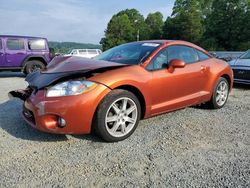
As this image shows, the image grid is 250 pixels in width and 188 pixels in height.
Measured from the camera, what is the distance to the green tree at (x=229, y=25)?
131 ft

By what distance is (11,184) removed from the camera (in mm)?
2801

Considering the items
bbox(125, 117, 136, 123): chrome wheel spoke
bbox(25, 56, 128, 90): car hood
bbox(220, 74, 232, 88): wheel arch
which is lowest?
bbox(125, 117, 136, 123): chrome wheel spoke

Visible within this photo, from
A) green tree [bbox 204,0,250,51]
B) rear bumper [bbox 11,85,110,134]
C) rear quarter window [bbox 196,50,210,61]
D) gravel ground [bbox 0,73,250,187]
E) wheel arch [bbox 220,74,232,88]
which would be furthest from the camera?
green tree [bbox 204,0,250,51]

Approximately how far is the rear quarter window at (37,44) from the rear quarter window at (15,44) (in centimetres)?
31

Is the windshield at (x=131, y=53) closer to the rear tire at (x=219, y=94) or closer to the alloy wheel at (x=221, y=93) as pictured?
the rear tire at (x=219, y=94)

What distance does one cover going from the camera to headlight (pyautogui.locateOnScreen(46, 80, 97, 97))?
358 centimetres

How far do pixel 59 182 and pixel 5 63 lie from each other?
31.4 ft

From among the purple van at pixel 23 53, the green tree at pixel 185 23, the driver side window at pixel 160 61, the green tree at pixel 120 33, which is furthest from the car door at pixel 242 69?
the green tree at pixel 120 33

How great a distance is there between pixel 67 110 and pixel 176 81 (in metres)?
1.82

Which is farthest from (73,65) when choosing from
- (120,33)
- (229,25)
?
(120,33)

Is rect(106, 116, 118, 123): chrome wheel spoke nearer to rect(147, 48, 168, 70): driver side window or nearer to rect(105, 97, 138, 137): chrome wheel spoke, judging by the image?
rect(105, 97, 138, 137): chrome wheel spoke

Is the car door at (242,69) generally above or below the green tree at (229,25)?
below

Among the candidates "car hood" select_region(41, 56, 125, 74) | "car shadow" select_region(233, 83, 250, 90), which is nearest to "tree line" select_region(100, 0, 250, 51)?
Result: "car shadow" select_region(233, 83, 250, 90)

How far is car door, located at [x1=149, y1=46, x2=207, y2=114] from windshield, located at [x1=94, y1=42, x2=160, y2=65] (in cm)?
17
